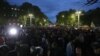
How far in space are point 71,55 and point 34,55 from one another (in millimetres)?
2285

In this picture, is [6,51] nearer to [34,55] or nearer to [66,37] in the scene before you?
[34,55]

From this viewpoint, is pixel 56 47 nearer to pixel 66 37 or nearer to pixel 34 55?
pixel 34 55

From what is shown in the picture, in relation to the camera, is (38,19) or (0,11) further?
(38,19)

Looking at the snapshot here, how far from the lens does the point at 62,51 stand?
41.4 ft

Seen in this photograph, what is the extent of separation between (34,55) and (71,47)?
2.27m

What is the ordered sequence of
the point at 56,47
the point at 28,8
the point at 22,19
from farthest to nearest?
the point at 28,8 → the point at 22,19 → the point at 56,47

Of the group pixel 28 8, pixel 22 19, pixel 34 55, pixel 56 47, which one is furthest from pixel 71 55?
pixel 28 8

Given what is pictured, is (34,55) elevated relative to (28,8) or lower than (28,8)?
lower

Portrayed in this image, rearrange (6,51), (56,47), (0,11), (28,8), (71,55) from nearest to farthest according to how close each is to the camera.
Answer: (71,55)
(56,47)
(6,51)
(0,11)
(28,8)

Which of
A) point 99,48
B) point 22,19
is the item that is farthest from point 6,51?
point 22,19

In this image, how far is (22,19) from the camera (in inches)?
5295

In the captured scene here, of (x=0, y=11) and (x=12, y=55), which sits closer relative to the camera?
(x=12, y=55)

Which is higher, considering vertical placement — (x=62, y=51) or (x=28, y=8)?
(x=28, y=8)

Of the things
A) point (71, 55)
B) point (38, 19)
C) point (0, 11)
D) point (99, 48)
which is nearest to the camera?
point (99, 48)
